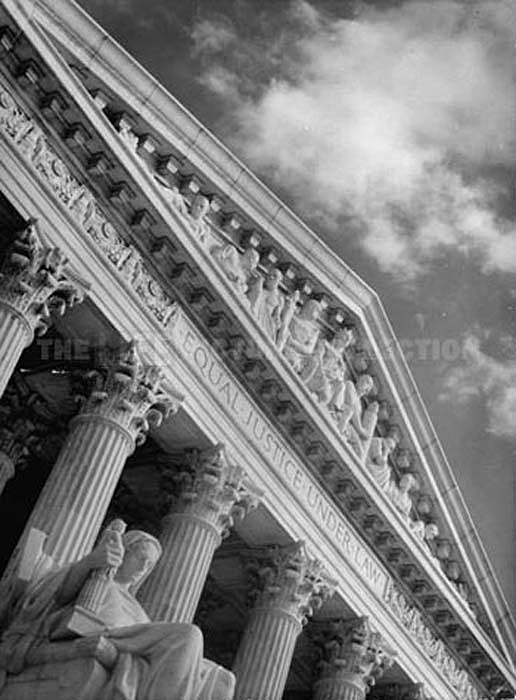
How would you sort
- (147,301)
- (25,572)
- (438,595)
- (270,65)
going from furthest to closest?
(270,65)
(438,595)
(147,301)
(25,572)

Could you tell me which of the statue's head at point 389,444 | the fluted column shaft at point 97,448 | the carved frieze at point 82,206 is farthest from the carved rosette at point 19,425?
the statue's head at point 389,444

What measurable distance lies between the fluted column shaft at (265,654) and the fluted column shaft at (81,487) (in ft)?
18.5

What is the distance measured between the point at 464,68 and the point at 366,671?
827 inches

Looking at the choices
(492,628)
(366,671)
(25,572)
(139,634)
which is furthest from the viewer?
(492,628)

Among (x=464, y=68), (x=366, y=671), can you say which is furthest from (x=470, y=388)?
(x=366, y=671)

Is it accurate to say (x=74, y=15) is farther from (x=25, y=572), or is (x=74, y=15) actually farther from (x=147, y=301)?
(x=25, y=572)

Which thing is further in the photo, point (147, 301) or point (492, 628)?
point (492, 628)

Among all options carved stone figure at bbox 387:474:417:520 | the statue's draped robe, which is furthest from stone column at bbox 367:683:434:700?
the statue's draped robe

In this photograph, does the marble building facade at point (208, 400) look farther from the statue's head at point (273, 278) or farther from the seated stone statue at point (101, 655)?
the seated stone statue at point (101, 655)

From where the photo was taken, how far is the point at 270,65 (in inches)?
1471

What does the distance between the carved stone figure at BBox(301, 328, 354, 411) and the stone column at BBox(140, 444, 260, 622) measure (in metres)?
3.42

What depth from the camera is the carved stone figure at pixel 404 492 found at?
2934 centimetres

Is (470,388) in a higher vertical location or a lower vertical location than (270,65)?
lower

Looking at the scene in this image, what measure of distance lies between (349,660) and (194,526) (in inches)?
255
